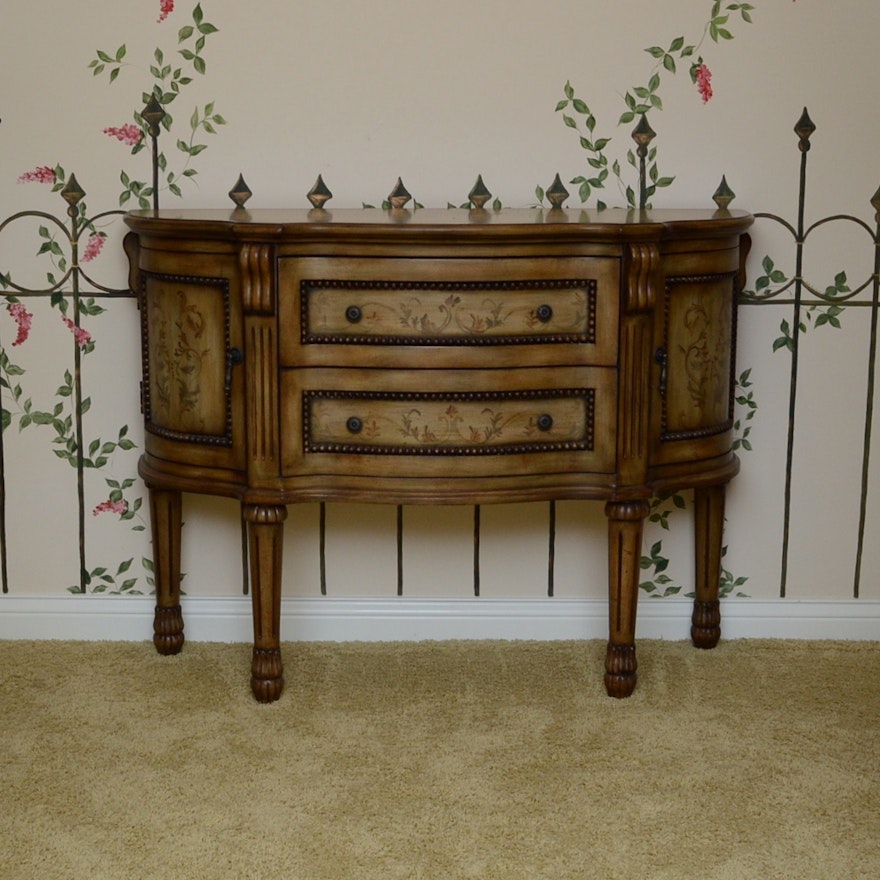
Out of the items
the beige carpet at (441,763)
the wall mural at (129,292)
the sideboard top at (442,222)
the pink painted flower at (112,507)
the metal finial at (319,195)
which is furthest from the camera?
the pink painted flower at (112,507)

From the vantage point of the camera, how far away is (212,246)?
8.30ft

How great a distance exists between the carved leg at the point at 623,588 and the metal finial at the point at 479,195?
693mm

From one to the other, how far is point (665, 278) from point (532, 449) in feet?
1.38

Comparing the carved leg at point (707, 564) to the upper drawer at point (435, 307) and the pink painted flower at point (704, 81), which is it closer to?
the upper drawer at point (435, 307)

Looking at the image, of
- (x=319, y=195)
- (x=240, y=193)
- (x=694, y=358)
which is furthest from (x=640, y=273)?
(x=240, y=193)

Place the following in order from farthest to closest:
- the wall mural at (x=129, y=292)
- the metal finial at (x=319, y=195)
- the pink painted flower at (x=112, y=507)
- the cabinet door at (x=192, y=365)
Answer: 1. the pink painted flower at (x=112, y=507)
2. the wall mural at (x=129, y=292)
3. the metal finial at (x=319, y=195)
4. the cabinet door at (x=192, y=365)

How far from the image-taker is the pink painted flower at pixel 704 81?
2.88 m

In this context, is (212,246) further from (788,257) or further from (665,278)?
(788,257)

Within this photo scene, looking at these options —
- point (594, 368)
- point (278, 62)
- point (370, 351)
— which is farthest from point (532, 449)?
point (278, 62)

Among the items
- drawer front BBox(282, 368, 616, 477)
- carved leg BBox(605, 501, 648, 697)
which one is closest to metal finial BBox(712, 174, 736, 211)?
drawer front BBox(282, 368, 616, 477)

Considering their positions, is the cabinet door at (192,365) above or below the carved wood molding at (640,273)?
below

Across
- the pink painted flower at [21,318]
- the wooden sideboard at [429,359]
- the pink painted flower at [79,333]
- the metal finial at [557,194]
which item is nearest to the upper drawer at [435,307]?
the wooden sideboard at [429,359]

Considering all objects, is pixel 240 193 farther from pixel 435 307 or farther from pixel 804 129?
pixel 804 129

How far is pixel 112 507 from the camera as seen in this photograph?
3049 mm
